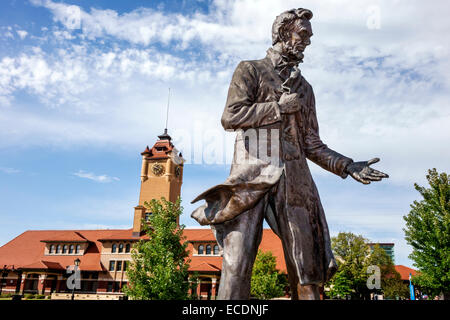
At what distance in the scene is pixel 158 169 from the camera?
71250 mm

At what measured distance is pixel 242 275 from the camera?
135 inches

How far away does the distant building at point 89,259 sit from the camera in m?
47.9

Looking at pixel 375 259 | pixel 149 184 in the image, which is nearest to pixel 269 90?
pixel 375 259

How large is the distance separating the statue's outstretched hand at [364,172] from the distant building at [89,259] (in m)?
42.0

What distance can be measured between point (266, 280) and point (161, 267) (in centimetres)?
1446

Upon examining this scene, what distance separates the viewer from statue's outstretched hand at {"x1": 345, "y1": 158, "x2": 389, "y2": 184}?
3.79 meters

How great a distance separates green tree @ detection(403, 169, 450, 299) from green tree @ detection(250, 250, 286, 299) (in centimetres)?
1363

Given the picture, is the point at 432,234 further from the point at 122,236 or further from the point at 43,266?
the point at 43,266

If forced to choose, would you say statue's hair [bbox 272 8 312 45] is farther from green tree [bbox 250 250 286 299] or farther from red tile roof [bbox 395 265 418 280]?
red tile roof [bbox 395 265 418 280]

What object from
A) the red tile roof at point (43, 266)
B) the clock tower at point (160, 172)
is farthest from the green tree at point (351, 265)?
the clock tower at point (160, 172)
